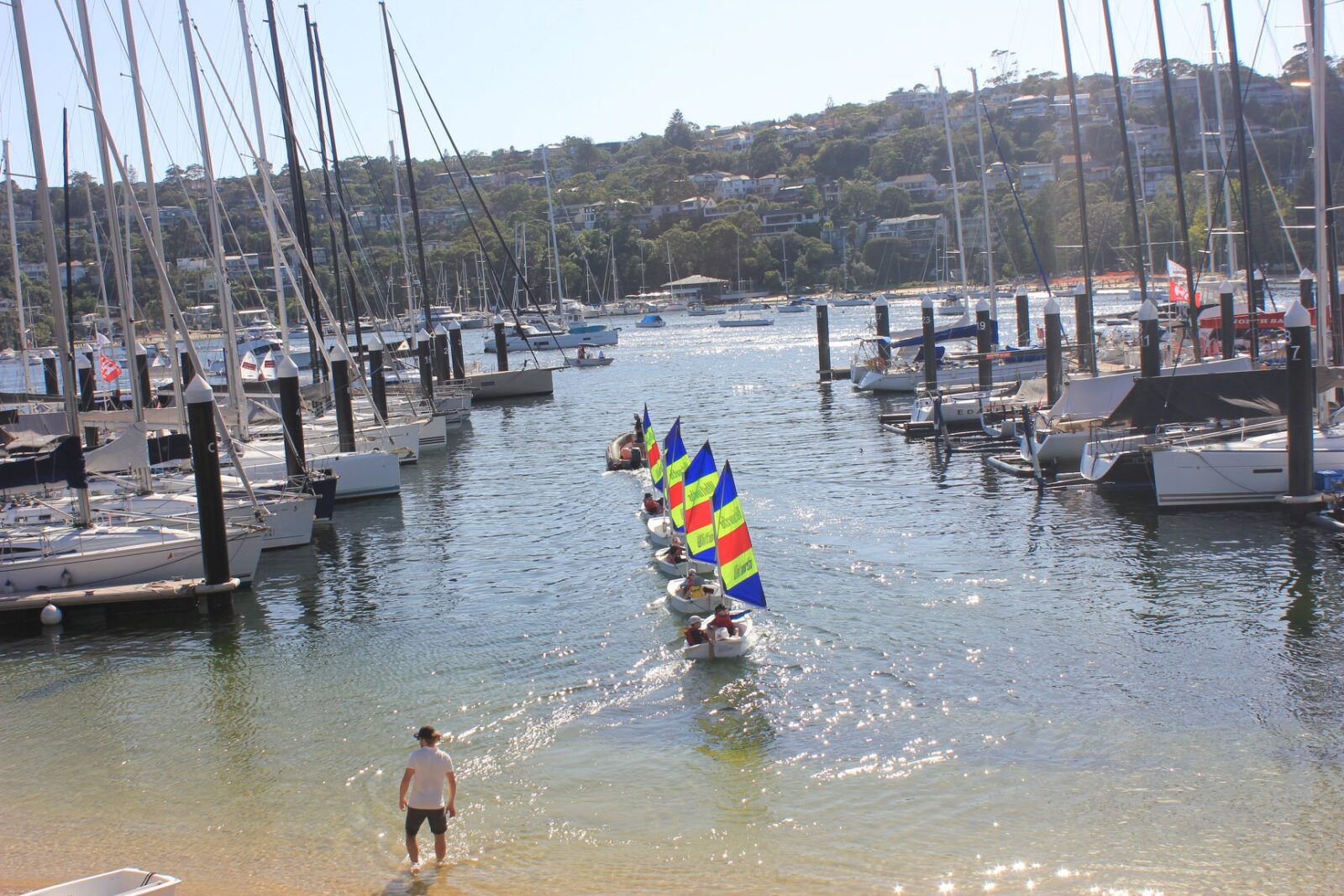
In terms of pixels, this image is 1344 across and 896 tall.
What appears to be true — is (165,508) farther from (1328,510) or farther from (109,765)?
(1328,510)

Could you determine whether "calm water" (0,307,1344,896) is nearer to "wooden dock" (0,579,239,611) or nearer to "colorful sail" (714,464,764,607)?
"wooden dock" (0,579,239,611)

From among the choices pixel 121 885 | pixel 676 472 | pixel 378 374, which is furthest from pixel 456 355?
pixel 121 885

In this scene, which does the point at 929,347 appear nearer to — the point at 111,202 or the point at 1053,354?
the point at 1053,354

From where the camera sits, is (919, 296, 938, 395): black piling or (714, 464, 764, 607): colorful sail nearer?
(714, 464, 764, 607): colorful sail

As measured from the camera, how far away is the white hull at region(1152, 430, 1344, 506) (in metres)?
33.7

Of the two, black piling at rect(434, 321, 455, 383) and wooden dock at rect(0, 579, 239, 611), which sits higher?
black piling at rect(434, 321, 455, 383)

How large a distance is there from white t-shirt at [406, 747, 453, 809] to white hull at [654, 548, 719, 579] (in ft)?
41.5

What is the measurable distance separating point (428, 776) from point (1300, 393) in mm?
24501

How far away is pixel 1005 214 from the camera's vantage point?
177 meters

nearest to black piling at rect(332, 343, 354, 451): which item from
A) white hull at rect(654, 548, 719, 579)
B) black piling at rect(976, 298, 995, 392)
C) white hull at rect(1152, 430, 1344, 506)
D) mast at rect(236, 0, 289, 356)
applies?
mast at rect(236, 0, 289, 356)

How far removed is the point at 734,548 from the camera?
931 inches

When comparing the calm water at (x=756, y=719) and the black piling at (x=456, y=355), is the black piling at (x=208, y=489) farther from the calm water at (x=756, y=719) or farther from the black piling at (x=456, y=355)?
the black piling at (x=456, y=355)

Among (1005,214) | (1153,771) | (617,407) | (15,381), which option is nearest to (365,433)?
(617,407)

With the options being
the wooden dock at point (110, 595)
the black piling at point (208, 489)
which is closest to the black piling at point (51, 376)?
the wooden dock at point (110, 595)
